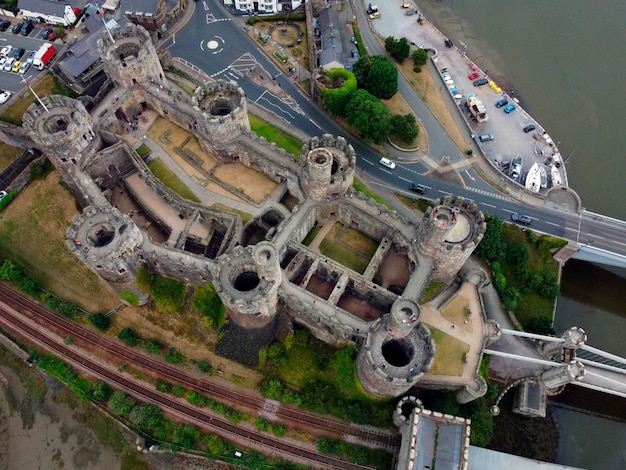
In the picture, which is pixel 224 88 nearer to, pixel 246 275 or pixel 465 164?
pixel 246 275

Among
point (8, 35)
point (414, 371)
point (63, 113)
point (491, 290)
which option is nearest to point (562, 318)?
point (491, 290)

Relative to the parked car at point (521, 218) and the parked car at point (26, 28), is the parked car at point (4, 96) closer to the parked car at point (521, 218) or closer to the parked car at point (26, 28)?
the parked car at point (26, 28)

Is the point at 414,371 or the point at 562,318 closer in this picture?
the point at 414,371

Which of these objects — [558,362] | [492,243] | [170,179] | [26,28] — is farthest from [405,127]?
[26,28]

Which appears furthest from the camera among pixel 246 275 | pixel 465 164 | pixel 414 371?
pixel 465 164

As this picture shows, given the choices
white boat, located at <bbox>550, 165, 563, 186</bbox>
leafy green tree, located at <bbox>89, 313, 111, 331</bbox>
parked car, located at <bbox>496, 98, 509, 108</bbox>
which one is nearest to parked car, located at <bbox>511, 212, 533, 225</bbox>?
white boat, located at <bbox>550, 165, 563, 186</bbox>

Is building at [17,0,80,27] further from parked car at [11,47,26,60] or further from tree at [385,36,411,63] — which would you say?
tree at [385,36,411,63]

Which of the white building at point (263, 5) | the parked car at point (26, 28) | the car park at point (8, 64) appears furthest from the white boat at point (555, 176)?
the parked car at point (26, 28)
